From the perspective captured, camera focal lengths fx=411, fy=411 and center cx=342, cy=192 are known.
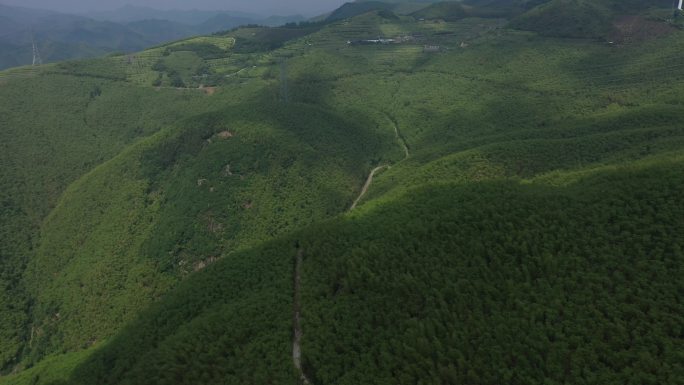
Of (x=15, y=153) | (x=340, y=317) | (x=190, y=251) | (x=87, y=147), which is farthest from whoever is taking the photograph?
(x=87, y=147)

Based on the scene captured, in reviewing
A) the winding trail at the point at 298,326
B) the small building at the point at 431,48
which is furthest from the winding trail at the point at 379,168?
the small building at the point at 431,48

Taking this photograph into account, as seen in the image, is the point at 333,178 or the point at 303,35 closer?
the point at 333,178

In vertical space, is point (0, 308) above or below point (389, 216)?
below

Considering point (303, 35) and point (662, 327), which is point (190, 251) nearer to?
point (662, 327)

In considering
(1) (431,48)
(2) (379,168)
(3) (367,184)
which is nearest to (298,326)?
(3) (367,184)

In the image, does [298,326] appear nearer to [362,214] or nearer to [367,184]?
[362,214]

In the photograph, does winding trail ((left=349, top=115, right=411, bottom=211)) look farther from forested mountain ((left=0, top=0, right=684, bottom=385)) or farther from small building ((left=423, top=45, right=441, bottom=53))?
small building ((left=423, top=45, right=441, bottom=53))

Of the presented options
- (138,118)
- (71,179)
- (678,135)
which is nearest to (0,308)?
(71,179)
